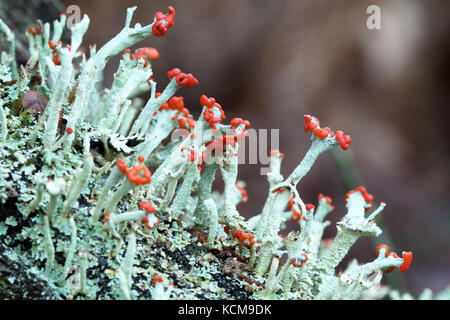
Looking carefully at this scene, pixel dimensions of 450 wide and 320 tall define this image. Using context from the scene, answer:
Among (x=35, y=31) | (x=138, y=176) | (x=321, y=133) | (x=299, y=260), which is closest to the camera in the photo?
(x=138, y=176)

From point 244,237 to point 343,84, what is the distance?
358 cm

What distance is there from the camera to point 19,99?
136 cm

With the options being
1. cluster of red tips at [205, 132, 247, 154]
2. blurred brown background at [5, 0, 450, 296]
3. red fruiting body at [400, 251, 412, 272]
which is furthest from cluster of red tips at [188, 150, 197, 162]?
blurred brown background at [5, 0, 450, 296]

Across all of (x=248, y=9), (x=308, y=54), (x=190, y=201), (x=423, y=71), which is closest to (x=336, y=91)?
(x=308, y=54)

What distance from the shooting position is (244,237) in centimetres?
131

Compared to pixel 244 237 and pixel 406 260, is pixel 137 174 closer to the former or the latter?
pixel 244 237

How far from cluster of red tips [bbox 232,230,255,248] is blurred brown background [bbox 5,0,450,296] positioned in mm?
3081

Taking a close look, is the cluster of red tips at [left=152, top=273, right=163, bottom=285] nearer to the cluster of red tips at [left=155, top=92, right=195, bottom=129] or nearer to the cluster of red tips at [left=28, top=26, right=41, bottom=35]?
the cluster of red tips at [left=155, top=92, right=195, bottom=129]

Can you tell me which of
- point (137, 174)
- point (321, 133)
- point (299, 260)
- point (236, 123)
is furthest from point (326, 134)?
point (137, 174)

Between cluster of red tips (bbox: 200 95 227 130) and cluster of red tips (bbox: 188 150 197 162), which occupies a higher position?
cluster of red tips (bbox: 200 95 227 130)

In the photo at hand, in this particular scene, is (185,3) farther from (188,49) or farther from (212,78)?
(212,78)

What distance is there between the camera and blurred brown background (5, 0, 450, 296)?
14.3 ft

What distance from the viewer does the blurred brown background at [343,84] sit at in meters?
4.37

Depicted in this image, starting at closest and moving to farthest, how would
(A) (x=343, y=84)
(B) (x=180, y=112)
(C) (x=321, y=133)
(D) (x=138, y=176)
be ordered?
(D) (x=138, y=176) < (C) (x=321, y=133) < (B) (x=180, y=112) < (A) (x=343, y=84)
